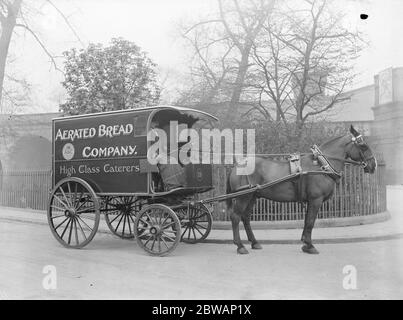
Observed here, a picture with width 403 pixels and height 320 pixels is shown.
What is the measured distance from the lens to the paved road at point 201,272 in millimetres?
5039

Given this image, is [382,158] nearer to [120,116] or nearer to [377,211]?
[377,211]

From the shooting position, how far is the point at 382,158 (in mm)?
12383

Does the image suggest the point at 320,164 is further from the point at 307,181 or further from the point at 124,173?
the point at 124,173

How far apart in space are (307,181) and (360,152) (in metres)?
1.00

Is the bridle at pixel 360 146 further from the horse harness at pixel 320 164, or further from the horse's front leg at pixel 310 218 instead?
the horse's front leg at pixel 310 218

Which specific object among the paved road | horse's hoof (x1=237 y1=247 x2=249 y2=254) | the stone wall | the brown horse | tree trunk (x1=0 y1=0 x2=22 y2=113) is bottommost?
the paved road

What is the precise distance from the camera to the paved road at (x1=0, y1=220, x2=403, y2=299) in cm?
504

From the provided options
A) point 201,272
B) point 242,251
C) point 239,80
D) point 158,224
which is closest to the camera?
point 201,272

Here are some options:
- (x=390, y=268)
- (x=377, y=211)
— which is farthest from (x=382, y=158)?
(x=390, y=268)

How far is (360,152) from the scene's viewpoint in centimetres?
739

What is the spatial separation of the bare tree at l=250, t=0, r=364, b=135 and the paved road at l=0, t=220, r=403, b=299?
5.37 m

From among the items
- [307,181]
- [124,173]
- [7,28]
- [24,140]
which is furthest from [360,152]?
[24,140]

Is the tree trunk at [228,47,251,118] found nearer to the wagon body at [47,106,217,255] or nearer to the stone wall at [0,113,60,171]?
the wagon body at [47,106,217,255]

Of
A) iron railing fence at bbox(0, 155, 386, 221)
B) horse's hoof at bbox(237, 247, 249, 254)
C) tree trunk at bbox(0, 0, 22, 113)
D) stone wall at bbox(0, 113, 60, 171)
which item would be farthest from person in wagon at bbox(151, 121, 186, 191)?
stone wall at bbox(0, 113, 60, 171)
